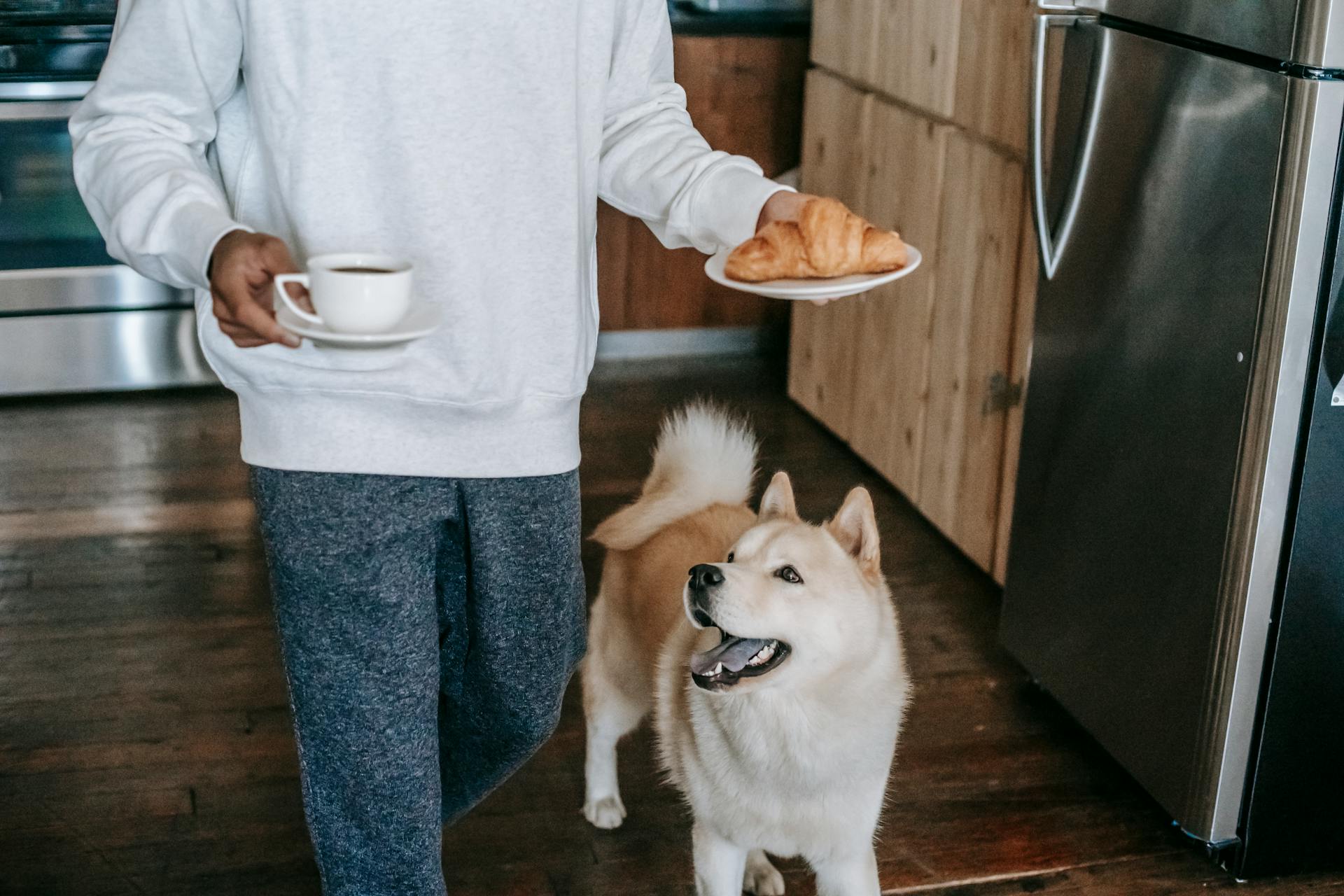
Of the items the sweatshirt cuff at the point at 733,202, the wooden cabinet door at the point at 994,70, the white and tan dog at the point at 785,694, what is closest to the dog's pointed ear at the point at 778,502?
the white and tan dog at the point at 785,694

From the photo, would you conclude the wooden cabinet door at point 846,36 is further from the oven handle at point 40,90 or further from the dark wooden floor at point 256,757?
the oven handle at point 40,90

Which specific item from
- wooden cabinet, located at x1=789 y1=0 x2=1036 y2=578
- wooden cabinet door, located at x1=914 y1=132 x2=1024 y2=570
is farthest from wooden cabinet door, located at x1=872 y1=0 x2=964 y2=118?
wooden cabinet door, located at x1=914 y1=132 x2=1024 y2=570

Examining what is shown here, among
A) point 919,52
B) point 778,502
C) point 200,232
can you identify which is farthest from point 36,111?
point 200,232

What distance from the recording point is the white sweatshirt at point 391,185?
1.11 m

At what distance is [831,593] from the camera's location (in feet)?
5.22

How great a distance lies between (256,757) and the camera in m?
2.22

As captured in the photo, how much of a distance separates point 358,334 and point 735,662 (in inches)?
29.9

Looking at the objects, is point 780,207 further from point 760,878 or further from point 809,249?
point 760,878

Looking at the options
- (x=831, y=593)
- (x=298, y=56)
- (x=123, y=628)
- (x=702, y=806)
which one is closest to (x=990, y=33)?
(x=831, y=593)

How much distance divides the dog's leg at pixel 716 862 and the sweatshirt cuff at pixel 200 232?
0.96 meters

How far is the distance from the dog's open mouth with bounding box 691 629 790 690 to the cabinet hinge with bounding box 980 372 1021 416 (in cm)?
124

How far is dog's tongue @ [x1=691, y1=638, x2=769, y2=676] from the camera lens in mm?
1582

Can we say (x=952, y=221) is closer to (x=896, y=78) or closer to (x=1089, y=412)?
(x=896, y=78)

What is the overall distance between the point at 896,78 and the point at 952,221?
0.42m
